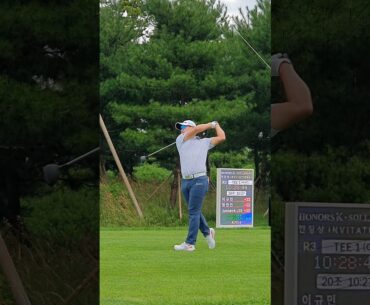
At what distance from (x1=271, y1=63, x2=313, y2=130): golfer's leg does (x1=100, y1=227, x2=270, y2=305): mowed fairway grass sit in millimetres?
1363

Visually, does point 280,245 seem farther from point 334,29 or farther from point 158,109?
point 158,109

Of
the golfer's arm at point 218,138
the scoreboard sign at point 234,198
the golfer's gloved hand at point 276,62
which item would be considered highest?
the golfer's gloved hand at point 276,62

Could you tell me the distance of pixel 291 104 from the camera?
5.70m

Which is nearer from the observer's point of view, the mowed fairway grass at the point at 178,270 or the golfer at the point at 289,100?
the golfer at the point at 289,100

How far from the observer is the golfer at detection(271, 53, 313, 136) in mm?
5438

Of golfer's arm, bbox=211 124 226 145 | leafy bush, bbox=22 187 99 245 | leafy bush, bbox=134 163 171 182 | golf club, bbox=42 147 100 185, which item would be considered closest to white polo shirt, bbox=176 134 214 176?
golfer's arm, bbox=211 124 226 145

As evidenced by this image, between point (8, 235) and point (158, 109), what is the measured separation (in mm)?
4654

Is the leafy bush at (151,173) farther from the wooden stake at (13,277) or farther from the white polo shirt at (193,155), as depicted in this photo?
the wooden stake at (13,277)

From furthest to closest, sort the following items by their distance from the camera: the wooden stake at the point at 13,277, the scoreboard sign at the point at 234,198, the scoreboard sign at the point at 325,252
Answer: the scoreboard sign at the point at 234,198, the wooden stake at the point at 13,277, the scoreboard sign at the point at 325,252

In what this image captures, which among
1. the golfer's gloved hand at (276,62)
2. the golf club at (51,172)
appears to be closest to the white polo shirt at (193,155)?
the golfer's gloved hand at (276,62)

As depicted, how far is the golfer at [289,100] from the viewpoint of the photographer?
5438 mm

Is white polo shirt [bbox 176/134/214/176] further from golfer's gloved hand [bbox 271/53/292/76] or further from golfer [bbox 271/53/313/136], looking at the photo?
golfer's gloved hand [bbox 271/53/292/76]

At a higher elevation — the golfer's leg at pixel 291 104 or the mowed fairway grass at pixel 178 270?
the golfer's leg at pixel 291 104

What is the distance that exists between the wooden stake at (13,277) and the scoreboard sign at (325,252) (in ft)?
8.77
